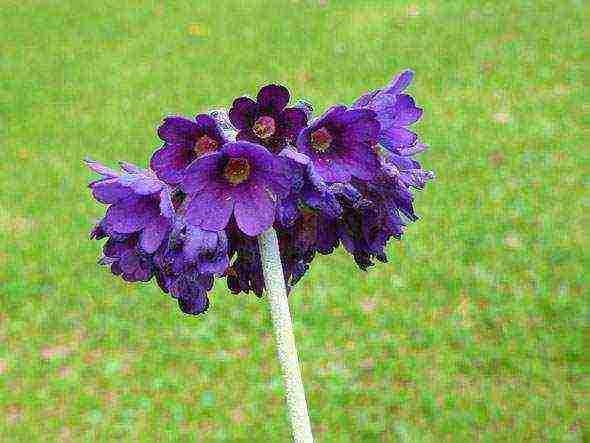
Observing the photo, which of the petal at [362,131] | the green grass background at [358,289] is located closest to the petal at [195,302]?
the petal at [362,131]

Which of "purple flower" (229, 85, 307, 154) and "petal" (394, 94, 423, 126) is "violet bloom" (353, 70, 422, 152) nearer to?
"petal" (394, 94, 423, 126)

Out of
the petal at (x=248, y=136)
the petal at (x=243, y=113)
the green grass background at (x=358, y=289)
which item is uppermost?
the green grass background at (x=358, y=289)

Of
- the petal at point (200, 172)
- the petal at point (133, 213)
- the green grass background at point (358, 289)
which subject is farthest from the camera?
the green grass background at point (358, 289)

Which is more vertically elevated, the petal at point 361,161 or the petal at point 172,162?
the petal at point 172,162

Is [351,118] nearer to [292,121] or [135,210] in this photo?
Answer: [292,121]

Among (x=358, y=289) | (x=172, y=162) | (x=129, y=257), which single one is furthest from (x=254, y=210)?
(x=358, y=289)

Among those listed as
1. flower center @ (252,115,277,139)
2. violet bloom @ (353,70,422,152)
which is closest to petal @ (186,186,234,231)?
Answer: flower center @ (252,115,277,139)

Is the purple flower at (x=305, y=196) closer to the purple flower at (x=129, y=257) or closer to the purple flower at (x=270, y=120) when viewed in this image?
the purple flower at (x=270, y=120)

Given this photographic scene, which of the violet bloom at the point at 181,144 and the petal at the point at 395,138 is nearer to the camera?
→ the violet bloom at the point at 181,144
